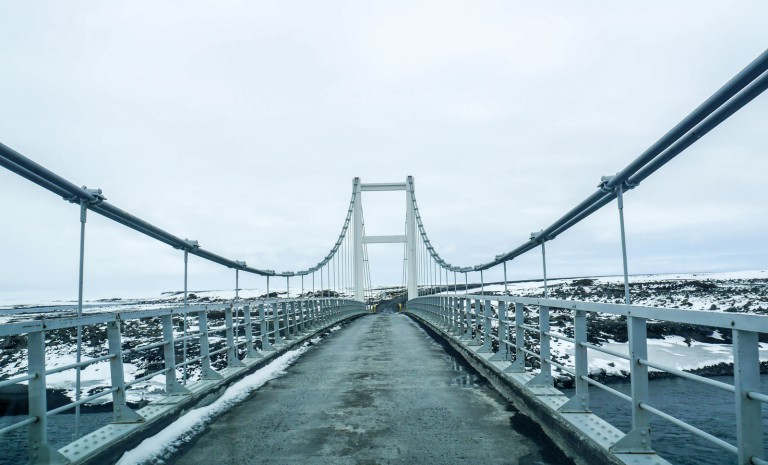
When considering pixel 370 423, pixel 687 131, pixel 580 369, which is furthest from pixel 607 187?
pixel 370 423

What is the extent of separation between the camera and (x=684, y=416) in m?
11.9

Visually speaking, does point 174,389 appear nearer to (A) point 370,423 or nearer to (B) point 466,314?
(A) point 370,423

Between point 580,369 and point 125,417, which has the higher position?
point 580,369

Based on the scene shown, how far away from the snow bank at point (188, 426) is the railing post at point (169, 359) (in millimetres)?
294

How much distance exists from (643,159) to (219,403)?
16.4ft

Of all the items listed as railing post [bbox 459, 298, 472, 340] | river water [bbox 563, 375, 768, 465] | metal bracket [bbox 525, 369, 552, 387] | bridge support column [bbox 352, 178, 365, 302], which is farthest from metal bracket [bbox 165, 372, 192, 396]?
bridge support column [bbox 352, 178, 365, 302]

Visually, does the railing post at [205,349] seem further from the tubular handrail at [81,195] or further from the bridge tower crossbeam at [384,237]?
the bridge tower crossbeam at [384,237]

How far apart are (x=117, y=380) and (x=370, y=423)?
2233 millimetres

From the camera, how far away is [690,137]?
3955 millimetres

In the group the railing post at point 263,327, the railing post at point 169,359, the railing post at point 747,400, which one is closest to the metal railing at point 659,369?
the railing post at point 747,400

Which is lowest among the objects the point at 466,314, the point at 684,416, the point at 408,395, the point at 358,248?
the point at 684,416

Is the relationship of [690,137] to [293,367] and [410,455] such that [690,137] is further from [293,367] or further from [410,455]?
[293,367]

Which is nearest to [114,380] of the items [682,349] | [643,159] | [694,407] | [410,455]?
[410,455]

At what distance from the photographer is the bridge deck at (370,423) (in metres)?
4.13
